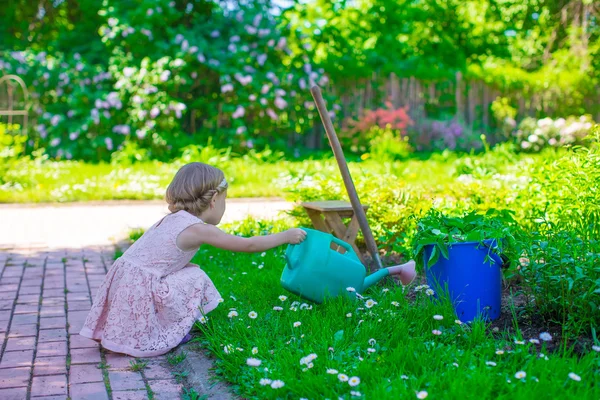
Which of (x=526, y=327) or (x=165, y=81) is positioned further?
(x=165, y=81)

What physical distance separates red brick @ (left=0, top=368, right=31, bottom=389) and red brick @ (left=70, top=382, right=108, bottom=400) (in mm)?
223

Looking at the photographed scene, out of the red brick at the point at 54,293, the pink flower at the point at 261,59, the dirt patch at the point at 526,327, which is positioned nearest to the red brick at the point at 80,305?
the red brick at the point at 54,293

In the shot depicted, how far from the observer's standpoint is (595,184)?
12.6ft

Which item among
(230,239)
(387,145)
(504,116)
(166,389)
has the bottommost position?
(166,389)

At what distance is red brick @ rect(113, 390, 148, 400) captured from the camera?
2643 mm

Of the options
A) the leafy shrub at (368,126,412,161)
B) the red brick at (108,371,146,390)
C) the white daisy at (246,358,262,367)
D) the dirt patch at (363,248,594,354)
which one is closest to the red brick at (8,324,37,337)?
the red brick at (108,371,146,390)

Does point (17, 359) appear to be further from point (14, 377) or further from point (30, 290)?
point (30, 290)

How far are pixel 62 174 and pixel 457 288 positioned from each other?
686cm

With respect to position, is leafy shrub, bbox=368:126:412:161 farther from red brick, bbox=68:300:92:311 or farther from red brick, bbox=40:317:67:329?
red brick, bbox=40:317:67:329

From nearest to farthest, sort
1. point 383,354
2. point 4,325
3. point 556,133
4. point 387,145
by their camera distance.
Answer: point 383,354, point 4,325, point 387,145, point 556,133

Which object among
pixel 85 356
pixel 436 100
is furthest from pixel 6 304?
pixel 436 100

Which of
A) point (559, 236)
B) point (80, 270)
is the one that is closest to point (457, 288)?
point (559, 236)

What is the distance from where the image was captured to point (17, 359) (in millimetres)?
3074

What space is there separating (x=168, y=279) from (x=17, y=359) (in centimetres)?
→ 74
